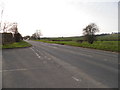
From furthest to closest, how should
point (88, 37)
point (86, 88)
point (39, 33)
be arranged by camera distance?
point (39, 33)
point (88, 37)
point (86, 88)

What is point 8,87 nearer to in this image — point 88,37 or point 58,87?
point 58,87

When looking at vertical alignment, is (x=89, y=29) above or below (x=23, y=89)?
above

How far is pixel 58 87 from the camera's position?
4641 millimetres

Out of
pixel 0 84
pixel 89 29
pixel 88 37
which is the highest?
pixel 89 29

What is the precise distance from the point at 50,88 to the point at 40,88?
1.29ft

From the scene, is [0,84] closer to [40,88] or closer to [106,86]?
[40,88]

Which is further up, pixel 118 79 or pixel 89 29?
pixel 89 29

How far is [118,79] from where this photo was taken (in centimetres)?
556

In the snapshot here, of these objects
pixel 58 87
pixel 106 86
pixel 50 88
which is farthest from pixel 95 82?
pixel 50 88

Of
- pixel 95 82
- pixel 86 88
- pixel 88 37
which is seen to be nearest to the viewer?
pixel 86 88

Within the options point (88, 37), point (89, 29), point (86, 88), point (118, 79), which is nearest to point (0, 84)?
point (86, 88)

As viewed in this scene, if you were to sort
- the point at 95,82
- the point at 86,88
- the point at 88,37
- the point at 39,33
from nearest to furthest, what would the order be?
1. the point at 86,88
2. the point at 95,82
3. the point at 88,37
4. the point at 39,33

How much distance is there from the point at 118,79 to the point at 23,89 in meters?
4.25

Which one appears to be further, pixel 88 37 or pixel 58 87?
pixel 88 37
